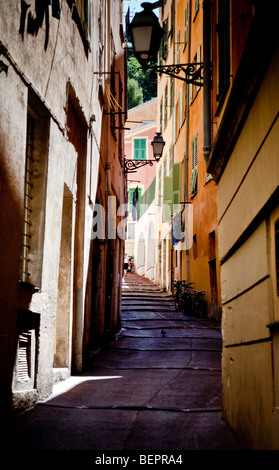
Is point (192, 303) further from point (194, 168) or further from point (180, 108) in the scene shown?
point (180, 108)

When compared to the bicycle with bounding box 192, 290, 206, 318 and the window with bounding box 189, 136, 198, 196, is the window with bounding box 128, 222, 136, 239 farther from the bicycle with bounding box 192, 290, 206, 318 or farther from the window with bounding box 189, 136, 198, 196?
the bicycle with bounding box 192, 290, 206, 318

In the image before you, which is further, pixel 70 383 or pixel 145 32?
pixel 145 32

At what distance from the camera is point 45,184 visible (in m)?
6.65

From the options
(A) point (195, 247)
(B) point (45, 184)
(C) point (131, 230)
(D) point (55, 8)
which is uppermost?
(C) point (131, 230)

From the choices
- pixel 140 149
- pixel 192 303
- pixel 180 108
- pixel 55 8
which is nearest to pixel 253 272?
pixel 55 8

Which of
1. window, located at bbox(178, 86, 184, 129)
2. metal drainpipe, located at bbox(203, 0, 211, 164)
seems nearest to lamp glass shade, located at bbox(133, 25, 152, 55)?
metal drainpipe, located at bbox(203, 0, 211, 164)

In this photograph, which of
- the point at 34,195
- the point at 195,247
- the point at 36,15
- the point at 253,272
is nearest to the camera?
the point at 253,272

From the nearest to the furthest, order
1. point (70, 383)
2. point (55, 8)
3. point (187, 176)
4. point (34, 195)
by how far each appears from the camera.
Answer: point (55, 8)
point (34, 195)
point (70, 383)
point (187, 176)

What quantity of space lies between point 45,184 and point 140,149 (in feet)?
124

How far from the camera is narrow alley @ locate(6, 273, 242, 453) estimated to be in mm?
4926

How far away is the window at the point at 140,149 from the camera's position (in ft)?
144

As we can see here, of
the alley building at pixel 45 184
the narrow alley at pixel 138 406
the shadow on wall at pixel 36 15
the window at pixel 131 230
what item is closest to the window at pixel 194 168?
the narrow alley at pixel 138 406

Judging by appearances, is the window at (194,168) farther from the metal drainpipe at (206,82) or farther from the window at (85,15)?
the metal drainpipe at (206,82)
